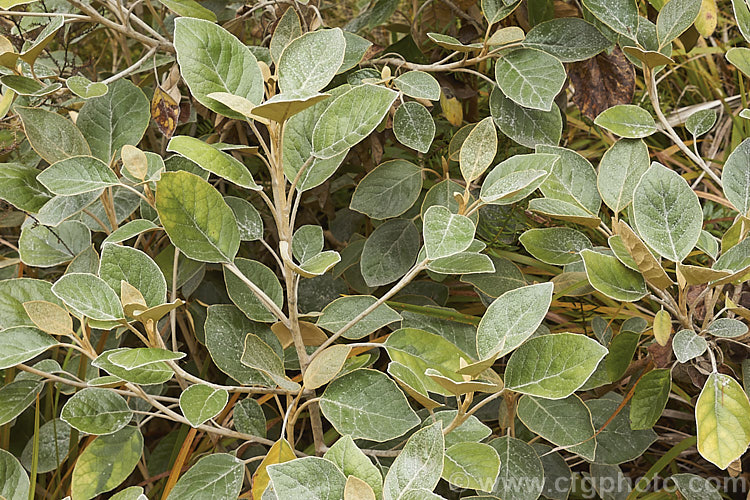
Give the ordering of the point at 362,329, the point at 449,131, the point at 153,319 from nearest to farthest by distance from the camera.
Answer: the point at 153,319
the point at 362,329
the point at 449,131

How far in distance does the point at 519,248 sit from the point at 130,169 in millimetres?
685

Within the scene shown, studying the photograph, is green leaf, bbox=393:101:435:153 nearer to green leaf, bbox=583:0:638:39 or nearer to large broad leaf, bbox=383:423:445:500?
green leaf, bbox=583:0:638:39

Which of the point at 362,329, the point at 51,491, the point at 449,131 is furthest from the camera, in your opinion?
the point at 449,131

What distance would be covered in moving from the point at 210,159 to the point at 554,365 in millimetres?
358

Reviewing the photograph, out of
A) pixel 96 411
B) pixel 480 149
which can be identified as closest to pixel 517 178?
pixel 480 149

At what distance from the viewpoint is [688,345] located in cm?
63

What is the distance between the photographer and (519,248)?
1.09 meters

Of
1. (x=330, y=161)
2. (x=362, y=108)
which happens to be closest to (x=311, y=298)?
(x=330, y=161)

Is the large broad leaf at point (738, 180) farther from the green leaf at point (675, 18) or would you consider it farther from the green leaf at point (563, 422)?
the green leaf at point (563, 422)

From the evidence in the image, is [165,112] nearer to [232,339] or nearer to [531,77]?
[232,339]

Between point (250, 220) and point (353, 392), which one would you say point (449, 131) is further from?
point (353, 392)

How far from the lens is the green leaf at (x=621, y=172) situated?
0.73 meters

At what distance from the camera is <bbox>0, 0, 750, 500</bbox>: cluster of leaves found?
571 millimetres

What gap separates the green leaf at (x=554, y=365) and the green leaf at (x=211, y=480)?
0.96ft
